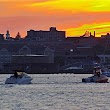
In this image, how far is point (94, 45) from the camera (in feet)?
652

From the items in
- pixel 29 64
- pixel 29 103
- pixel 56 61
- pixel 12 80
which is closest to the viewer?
pixel 29 103

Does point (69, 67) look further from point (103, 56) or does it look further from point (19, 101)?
point (19, 101)

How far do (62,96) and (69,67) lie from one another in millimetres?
105212

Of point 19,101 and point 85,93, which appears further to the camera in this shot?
point 85,93

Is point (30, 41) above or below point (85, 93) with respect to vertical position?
above

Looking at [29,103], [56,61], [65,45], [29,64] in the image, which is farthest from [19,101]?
[65,45]

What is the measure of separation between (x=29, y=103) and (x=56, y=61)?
4721 inches

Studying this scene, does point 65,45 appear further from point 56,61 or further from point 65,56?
point 56,61

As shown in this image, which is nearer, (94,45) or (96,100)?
(96,100)

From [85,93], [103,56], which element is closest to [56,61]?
[103,56]

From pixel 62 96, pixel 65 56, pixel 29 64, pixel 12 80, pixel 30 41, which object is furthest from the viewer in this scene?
pixel 30 41

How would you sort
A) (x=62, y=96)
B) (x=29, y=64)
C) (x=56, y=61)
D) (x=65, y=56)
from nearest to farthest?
(x=62, y=96)
(x=29, y=64)
(x=56, y=61)
(x=65, y=56)

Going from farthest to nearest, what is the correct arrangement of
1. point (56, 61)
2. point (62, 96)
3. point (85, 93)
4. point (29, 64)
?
1. point (56, 61)
2. point (29, 64)
3. point (85, 93)
4. point (62, 96)

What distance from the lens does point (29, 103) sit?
4184 centimetres
